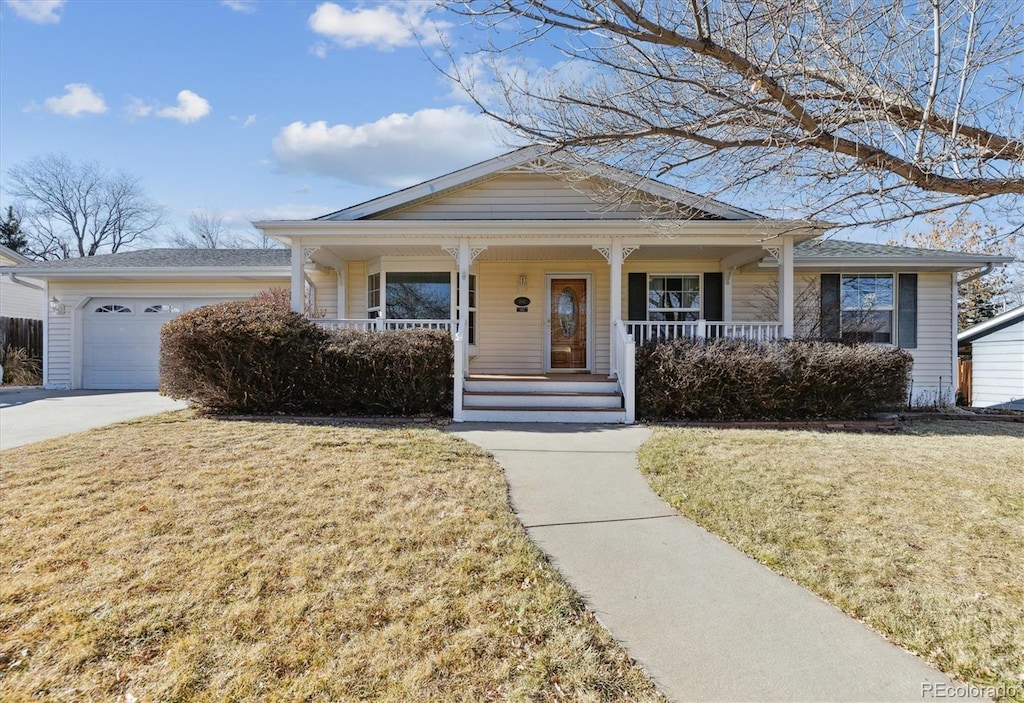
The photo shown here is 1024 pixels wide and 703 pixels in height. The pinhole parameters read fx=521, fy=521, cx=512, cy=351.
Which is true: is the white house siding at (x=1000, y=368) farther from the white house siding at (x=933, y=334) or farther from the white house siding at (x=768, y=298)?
the white house siding at (x=768, y=298)

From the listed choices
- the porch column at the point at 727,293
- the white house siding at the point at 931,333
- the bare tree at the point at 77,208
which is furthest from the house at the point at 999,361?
the bare tree at the point at 77,208

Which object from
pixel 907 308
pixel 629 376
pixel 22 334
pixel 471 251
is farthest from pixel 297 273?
pixel 907 308

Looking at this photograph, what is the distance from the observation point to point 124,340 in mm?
13008

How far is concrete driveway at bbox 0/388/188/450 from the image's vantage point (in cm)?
699

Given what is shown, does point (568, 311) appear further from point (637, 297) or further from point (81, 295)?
point (81, 295)

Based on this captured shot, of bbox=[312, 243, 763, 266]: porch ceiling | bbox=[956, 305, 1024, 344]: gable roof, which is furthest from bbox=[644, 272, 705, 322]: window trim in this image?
bbox=[956, 305, 1024, 344]: gable roof

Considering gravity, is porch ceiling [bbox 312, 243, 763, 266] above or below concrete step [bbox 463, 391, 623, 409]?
above

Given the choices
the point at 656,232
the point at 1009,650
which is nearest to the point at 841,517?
the point at 1009,650

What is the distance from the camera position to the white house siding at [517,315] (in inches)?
458

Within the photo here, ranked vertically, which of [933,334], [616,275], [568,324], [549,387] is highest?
[616,275]

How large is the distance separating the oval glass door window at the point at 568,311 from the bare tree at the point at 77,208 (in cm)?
3981

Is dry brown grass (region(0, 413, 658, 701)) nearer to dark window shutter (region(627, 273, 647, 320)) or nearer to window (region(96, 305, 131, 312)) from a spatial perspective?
dark window shutter (region(627, 273, 647, 320))

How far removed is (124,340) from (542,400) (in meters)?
11.1

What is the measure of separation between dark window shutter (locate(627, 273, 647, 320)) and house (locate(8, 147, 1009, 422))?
1.3 inches
